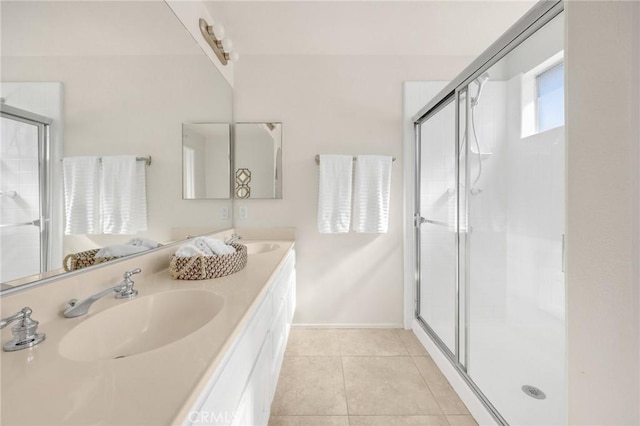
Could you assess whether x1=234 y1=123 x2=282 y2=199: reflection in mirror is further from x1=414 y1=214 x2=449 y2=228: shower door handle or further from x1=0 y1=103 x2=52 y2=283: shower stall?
x1=0 y1=103 x2=52 y2=283: shower stall

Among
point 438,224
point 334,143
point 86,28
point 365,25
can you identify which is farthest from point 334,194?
point 86,28

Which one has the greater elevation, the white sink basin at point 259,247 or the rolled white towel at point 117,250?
the rolled white towel at point 117,250

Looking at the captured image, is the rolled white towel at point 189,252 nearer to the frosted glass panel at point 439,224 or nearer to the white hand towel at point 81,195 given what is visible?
the white hand towel at point 81,195

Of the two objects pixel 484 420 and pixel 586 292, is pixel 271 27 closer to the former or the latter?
pixel 586 292

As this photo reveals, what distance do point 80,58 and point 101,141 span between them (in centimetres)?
24

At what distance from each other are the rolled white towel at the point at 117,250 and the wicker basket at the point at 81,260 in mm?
14

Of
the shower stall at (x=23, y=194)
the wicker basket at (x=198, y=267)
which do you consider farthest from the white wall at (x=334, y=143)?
the shower stall at (x=23, y=194)

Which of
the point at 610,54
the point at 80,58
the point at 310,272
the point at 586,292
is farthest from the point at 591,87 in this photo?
the point at 310,272

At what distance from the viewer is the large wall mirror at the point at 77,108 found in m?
0.56

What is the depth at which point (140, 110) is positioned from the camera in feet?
3.10

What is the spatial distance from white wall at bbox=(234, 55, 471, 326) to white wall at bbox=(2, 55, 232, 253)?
52cm

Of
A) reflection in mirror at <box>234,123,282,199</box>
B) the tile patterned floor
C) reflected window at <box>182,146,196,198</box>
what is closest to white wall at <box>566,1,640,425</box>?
the tile patterned floor

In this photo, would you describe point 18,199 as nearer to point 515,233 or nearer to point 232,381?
point 232,381

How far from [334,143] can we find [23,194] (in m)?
1.72
